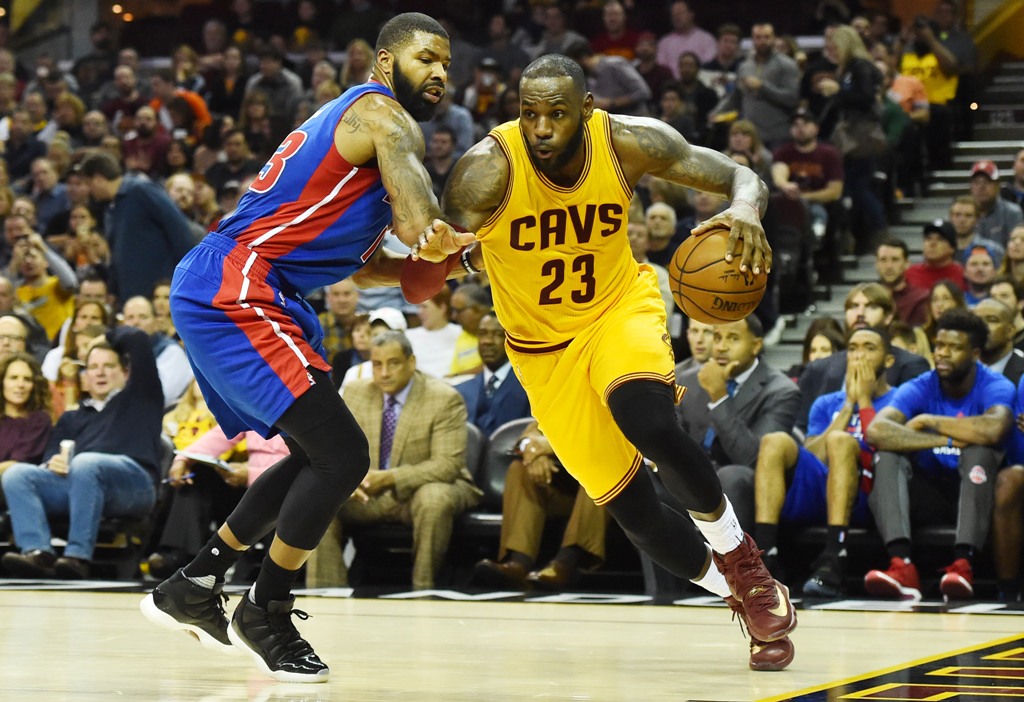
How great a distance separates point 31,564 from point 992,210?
614cm

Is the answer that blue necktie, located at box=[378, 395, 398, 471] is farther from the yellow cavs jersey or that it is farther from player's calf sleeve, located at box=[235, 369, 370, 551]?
player's calf sleeve, located at box=[235, 369, 370, 551]

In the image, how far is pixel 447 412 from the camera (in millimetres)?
7828

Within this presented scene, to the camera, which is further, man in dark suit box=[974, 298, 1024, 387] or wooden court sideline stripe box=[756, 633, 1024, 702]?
man in dark suit box=[974, 298, 1024, 387]

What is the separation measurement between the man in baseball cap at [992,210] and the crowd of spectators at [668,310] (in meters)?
0.02

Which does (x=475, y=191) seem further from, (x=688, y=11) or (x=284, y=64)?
(x=284, y=64)

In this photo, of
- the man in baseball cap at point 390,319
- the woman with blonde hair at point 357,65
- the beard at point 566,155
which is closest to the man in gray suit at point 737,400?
the man in baseball cap at point 390,319

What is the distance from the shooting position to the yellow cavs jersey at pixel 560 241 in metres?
4.66

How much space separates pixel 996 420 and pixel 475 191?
133 inches

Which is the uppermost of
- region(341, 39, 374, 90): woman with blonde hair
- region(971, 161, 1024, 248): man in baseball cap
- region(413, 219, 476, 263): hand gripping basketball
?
region(341, 39, 374, 90): woman with blonde hair

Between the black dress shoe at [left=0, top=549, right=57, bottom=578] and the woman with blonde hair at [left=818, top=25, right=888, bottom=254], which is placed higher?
the woman with blonde hair at [left=818, top=25, right=888, bottom=254]

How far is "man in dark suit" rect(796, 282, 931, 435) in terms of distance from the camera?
7809mm

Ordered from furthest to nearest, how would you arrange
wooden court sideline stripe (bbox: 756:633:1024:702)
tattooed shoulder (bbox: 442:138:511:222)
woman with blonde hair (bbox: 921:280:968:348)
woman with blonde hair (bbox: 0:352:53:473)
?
woman with blonde hair (bbox: 0:352:53:473), woman with blonde hair (bbox: 921:280:968:348), tattooed shoulder (bbox: 442:138:511:222), wooden court sideline stripe (bbox: 756:633:1024:702)

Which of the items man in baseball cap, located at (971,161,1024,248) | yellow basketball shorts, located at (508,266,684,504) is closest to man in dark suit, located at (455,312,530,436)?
man in baseball cap, located at (971,161,1024,248)

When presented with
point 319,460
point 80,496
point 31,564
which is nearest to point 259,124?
point 80,496
